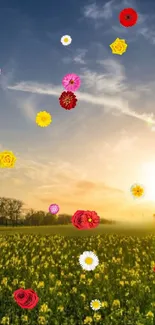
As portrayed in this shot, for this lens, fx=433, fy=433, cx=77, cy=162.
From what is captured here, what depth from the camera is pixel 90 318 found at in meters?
7.39

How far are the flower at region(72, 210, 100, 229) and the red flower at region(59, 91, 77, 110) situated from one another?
9.26ft

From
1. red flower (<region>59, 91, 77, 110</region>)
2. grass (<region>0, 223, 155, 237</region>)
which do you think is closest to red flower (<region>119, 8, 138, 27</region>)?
red flower (<region>59, 91, 77, 110</region>)

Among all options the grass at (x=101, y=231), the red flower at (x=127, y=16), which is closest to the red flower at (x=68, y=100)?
the red flower at (x=127, y=16)

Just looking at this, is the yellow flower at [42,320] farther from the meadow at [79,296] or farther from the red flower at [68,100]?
the red flower at [68,100]

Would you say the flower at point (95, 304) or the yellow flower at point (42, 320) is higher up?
the flower at point (95, 304)

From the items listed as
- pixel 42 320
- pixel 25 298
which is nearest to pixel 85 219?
pixel 42 320

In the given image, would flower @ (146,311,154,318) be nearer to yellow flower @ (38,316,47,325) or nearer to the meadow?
the meadow

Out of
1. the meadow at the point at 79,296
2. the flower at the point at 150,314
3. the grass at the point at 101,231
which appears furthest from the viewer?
the grass at the point at 101,231

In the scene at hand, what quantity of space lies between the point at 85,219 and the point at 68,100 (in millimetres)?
3406

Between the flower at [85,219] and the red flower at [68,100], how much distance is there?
2821mm

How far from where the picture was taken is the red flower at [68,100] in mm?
10477

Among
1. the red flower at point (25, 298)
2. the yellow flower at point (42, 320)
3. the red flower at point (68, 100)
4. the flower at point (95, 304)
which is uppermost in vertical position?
the red flower at point (68, 100)

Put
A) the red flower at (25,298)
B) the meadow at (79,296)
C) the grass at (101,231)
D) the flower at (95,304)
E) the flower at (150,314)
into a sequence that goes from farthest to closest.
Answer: the grass at (101,231) < the flower at (95,304) < the meadow at (79,296) < the flower at (150,314) < the red flower at (25,298)

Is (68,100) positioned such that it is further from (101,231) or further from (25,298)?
(101,231)
